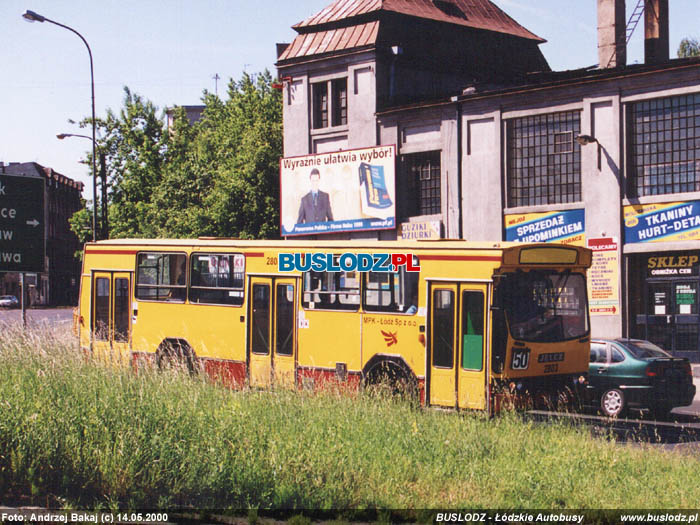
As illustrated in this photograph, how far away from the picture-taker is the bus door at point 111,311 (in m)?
19.9

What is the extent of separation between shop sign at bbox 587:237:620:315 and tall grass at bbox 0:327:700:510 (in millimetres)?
14994

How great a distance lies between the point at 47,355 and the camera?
46.1 feet

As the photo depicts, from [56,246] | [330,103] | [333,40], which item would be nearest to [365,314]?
[330,103]

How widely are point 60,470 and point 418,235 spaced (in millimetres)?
24657

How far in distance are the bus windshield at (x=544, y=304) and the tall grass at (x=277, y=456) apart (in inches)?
106

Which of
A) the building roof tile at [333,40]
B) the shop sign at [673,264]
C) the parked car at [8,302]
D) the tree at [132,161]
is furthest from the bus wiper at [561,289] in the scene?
the parked car at [8,302]

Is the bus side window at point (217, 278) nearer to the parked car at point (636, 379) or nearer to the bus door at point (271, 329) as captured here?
the bus door at point (271, 329)

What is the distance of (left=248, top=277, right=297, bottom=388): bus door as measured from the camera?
17266 millimetres

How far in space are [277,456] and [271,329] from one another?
8.08 m

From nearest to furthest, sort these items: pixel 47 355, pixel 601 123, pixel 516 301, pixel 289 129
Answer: pixel 47 355 < pixel 516 301 < pixel 601 123 < pixel 289 129

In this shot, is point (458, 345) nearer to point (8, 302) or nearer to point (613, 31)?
point (613, 31)

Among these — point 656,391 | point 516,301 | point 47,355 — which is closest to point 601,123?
point 656,391

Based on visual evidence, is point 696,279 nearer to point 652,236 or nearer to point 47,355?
point 652,236

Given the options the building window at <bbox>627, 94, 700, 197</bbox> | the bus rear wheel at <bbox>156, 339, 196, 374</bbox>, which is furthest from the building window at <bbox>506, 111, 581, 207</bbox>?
the bus rear wheel at <bbox>156, 339, 196, 374</bbox>
